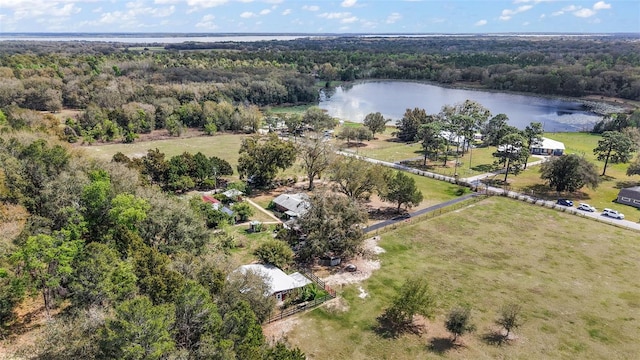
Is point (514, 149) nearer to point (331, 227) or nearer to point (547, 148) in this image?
point (547, 148)

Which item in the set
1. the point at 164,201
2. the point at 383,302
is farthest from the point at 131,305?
the point at 383,302

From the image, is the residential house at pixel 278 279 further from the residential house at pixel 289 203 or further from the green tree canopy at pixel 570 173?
the green tree canopy at pixel 570 173

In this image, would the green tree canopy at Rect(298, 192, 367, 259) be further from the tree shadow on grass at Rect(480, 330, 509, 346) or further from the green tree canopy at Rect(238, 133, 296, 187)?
the green tree canopy at Rect(238, 133, 296, 187)

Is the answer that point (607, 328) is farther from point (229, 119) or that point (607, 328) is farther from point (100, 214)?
point (229, 119)

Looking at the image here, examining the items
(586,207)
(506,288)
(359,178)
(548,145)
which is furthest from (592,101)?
(506,288)

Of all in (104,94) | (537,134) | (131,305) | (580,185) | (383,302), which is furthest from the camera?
(104,94)

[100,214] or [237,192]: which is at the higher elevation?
[100,214]
